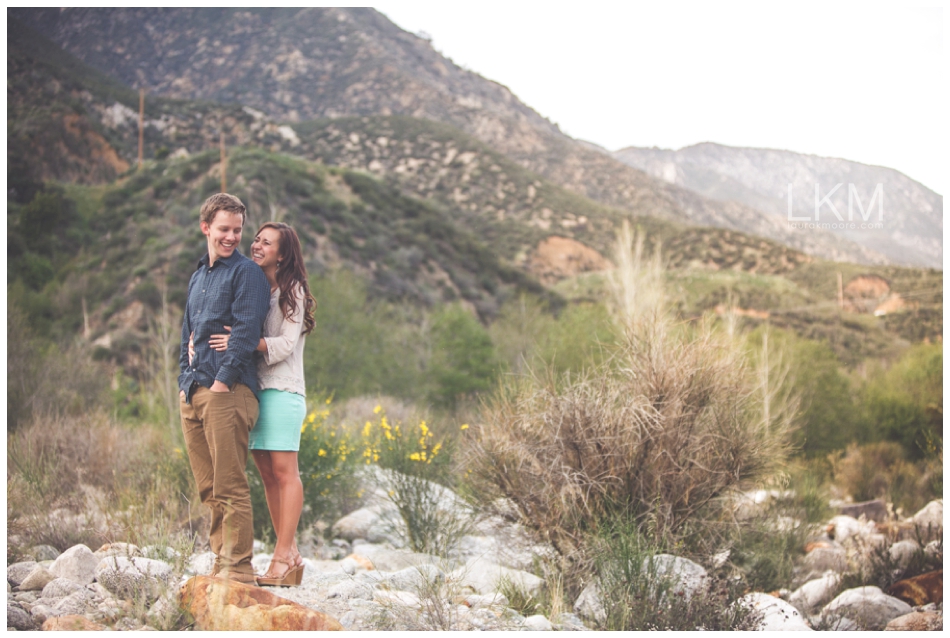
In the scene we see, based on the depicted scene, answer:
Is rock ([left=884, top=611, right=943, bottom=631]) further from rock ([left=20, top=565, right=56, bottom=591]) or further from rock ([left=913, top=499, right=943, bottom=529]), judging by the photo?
rock ([left=20, top=565, right=56, bottom=591])

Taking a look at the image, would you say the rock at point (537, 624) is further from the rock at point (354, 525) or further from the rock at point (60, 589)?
→ the rock at point (354, 525)

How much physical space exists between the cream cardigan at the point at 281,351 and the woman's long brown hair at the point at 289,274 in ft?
0.12

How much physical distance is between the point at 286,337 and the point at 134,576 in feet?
5.31

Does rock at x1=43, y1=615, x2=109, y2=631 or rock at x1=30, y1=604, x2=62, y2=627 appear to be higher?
rock at x1=43, y1=615, x2=109, y2=631

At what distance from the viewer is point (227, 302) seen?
4098mm

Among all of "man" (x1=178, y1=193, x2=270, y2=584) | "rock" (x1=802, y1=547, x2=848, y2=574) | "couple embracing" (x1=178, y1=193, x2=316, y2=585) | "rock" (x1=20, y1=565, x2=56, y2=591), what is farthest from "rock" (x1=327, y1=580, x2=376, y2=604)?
"rock" (x1=802, y1=547, x2=848, y2=574)

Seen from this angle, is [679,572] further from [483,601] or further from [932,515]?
[932,515]

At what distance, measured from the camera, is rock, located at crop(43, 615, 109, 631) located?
3770mm

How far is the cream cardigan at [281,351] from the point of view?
418 cm

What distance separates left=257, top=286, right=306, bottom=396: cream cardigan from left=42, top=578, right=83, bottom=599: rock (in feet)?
Result: 5.44

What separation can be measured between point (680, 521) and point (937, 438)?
40.7 feet

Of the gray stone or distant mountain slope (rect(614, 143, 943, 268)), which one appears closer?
the gray stone

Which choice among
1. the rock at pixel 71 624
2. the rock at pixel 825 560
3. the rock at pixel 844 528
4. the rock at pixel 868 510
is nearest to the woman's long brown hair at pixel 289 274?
the rock at pixel 71 624

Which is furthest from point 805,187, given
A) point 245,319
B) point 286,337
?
point 245,319
